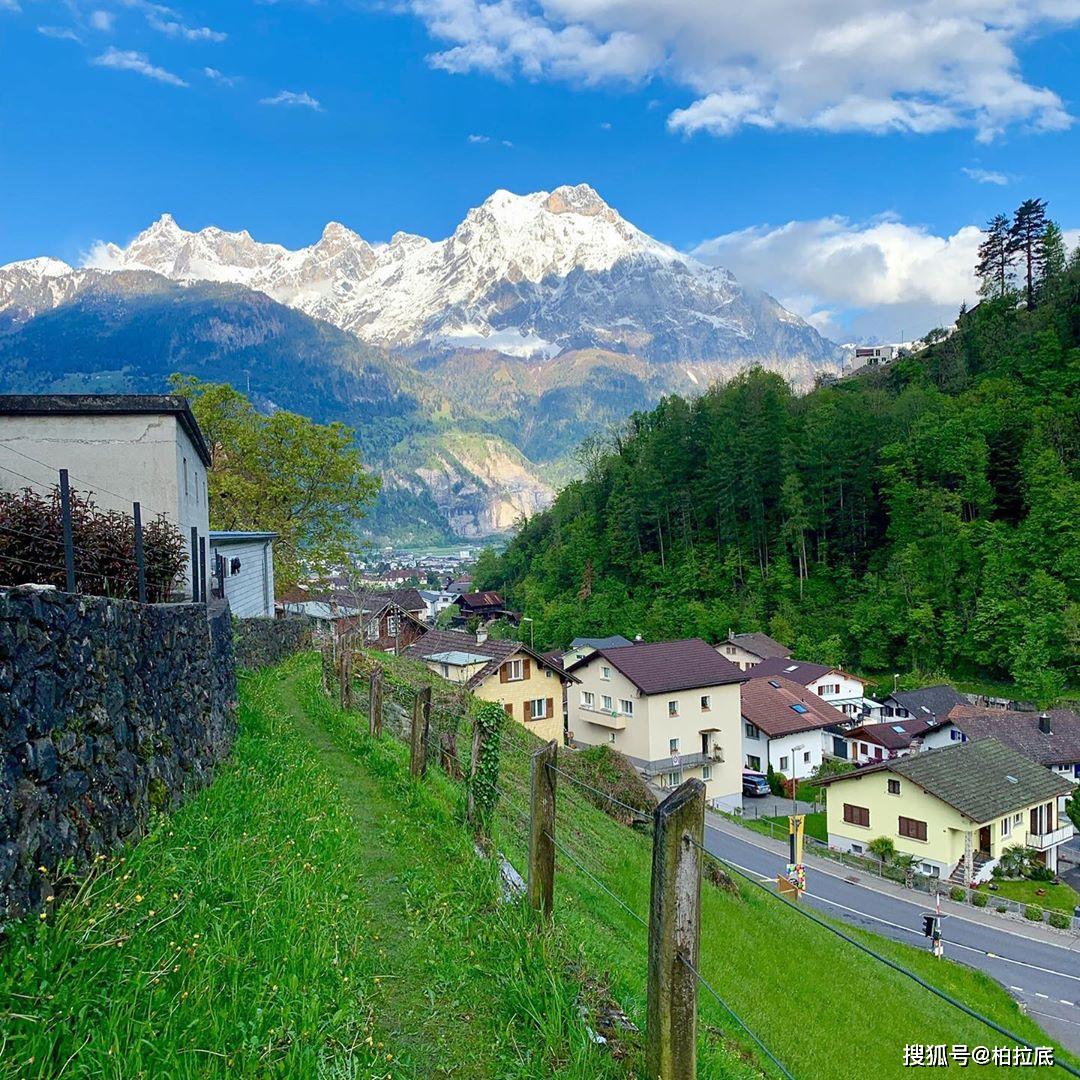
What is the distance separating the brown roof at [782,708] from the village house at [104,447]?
37379mm

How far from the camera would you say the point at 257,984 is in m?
3.99

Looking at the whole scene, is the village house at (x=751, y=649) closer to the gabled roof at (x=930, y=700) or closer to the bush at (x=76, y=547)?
the gabled roof at (x=930, y=700)

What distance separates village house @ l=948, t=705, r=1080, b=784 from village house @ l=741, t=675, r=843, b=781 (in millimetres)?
7385

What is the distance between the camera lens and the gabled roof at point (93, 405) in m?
12.5

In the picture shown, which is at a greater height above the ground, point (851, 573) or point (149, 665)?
point (149, 665)

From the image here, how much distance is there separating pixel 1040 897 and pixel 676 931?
1255 inches

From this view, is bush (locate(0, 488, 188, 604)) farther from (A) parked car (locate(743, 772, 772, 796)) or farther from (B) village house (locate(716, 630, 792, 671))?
(B) village house (locate(716, 630, 792, 671))

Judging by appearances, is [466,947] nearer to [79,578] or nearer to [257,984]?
[257,984]

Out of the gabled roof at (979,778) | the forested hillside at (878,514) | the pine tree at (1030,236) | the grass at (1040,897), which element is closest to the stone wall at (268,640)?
the gabled roof at (979,778)

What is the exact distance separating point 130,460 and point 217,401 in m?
18.8

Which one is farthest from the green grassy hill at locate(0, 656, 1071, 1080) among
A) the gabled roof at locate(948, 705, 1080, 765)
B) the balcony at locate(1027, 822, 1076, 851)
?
the gabled roof at locate(948, 705, 1080, 765)

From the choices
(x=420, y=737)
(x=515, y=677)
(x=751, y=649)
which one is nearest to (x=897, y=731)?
(x=751, y=649)

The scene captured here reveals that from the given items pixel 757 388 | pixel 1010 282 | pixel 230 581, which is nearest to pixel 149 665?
pixel 230 581

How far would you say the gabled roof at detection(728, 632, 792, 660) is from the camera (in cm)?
6082
